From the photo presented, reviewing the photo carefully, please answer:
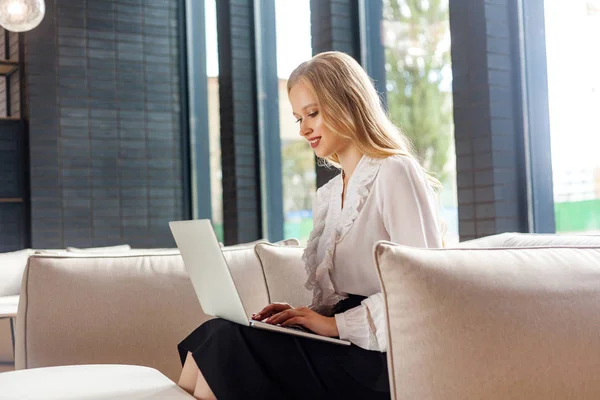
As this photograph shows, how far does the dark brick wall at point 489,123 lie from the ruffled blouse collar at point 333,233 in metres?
1.08

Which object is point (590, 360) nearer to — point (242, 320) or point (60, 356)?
point (242, 320)

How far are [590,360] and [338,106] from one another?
3.04 feet

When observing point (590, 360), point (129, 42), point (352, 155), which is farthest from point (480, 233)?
point (129, 42)

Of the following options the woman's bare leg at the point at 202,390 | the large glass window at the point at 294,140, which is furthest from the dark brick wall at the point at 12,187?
the woman's bare leg at the point at 202,390

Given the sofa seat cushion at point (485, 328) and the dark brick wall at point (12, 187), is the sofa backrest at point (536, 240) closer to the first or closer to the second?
the sofa seat cushion at point (485, 328)

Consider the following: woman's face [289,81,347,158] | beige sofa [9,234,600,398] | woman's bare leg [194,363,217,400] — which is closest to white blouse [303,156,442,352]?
woman's face [289,81,347,158]

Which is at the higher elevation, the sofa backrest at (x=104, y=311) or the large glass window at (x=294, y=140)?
the large glass window at (x=294, y=140)

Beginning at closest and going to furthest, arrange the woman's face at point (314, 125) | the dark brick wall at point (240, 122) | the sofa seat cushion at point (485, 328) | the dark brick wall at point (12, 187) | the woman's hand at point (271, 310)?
the sofa seat cushion at point (485, 328)
the woman's hand at point (271, 310)
the woman's face at point (314, 125)
the dark brick wall at point (240, 122)
the dark brick wall at point (12, 187)

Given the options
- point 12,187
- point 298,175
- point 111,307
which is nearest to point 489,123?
point 111,307

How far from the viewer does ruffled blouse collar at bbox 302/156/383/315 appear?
181 centimetres

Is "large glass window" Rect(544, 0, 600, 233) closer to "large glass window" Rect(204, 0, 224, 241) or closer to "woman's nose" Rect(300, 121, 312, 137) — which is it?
"woman's nose" Rect(300, 121, 312, 137)

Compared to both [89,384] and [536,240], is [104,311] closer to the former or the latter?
[89,384]

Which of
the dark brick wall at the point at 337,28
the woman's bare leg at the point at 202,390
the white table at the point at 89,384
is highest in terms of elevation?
the dark brick wall at the point at 337,28

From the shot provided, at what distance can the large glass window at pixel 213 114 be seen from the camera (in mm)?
5812
